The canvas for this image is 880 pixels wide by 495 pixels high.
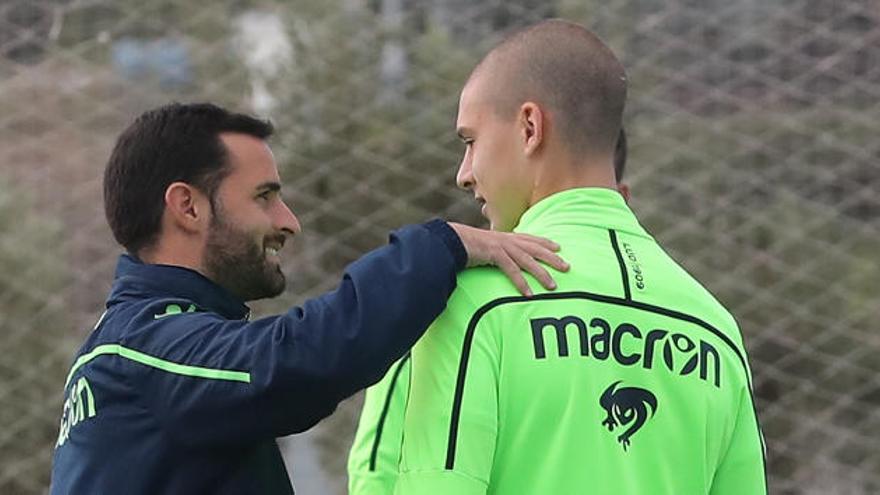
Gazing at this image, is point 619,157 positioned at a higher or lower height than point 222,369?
lower

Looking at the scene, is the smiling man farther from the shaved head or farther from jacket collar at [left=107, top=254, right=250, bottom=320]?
the shaved head

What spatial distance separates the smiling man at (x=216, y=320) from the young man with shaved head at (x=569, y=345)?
52 mm

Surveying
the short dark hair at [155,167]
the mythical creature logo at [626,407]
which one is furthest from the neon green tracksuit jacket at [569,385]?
the short dark hair at [155,167]

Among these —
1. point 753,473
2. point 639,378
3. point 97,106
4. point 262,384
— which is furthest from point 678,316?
point 97,106

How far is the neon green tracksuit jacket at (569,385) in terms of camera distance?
1.55 meters

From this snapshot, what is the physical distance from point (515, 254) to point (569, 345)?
0.36 feet

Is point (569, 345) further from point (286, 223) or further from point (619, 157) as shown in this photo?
point (619, 157)

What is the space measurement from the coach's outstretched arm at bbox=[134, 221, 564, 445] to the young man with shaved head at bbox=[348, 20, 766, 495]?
40mm

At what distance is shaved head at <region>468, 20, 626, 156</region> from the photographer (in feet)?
5.59

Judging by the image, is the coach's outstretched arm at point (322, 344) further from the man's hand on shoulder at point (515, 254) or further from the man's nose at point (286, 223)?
the man's nose at point (286, 223)

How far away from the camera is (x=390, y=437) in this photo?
1599 mm

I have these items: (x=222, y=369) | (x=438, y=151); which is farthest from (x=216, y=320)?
(x=438, y=151)

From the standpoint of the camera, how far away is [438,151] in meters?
4.15

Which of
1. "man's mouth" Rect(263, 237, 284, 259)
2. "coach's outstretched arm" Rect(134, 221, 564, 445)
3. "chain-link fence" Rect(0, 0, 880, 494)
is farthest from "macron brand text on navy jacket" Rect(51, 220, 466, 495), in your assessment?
"chain-link fence" Rect(0, 0, 880, 494)
